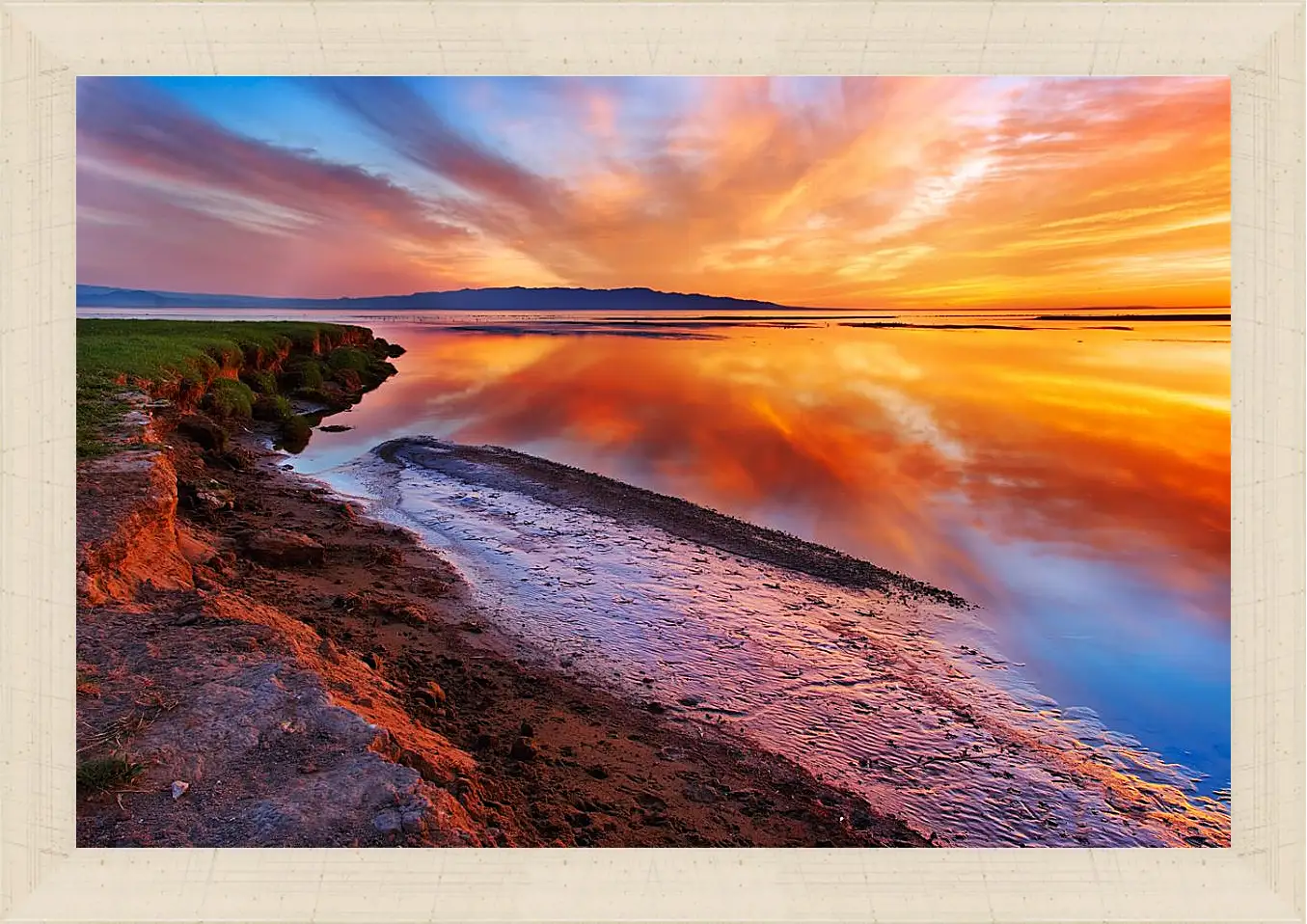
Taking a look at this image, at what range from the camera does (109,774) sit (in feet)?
8.30

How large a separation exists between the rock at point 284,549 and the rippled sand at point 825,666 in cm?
121

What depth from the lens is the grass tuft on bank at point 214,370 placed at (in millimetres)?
6551

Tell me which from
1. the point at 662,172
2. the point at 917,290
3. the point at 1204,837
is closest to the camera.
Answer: the point at 1204,837

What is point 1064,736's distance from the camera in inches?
157

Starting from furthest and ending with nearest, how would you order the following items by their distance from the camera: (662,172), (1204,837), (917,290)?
(917,290)
(662,172)
(1204,837)

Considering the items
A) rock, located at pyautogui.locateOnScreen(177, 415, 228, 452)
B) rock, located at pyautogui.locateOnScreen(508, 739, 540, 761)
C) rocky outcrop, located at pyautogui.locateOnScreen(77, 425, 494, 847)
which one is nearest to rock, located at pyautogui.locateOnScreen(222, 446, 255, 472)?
rock, located at pyautogui.locateOnScreen(177, 415, 228, 452)

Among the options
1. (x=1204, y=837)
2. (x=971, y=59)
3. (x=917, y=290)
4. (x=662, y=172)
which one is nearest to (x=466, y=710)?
(x=1204, y=837)

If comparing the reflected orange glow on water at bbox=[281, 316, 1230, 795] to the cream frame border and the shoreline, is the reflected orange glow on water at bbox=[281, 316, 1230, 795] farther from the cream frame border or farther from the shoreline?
the cream frame border

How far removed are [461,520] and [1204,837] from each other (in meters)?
6.43

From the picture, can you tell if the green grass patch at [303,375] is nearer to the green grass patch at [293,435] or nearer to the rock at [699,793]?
the green grass patch at [293,435]

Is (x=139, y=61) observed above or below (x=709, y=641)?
above

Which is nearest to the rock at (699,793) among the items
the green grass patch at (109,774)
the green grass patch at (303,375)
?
the green grass patch at (109,774)
